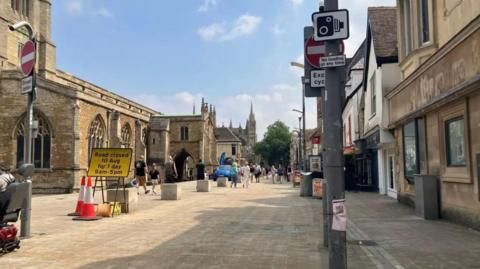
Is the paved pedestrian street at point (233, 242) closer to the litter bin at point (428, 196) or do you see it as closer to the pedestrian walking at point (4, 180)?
the litter bin at point (428, 196)

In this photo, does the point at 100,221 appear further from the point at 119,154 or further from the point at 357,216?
the point at 357,216

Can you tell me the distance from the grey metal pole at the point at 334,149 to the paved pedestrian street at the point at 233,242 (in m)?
1.72

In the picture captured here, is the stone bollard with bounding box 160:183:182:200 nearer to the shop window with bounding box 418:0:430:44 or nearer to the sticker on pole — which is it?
the shop window with bounding box 418:0:430:44

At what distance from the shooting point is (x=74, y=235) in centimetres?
1038

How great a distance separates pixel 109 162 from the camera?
15320 mm

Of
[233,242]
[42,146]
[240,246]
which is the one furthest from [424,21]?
[42,146]

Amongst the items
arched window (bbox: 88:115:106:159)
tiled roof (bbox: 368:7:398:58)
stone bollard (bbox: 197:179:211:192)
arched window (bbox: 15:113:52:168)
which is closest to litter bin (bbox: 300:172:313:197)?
stone bollard (bbox: 197:179:211:192)

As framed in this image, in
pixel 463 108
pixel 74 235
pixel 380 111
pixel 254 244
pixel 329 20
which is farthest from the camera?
pixel 380 111

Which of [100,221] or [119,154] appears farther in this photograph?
[119,154]

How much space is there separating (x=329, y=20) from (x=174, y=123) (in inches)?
2423

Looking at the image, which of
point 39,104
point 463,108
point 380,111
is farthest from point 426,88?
point 39,104

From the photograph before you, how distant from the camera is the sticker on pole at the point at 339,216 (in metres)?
5.54

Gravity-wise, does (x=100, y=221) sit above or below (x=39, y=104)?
below

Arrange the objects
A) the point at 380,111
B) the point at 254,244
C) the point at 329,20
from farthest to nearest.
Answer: the point at 380,111 → the point at 254,244 → the point at 329,20
